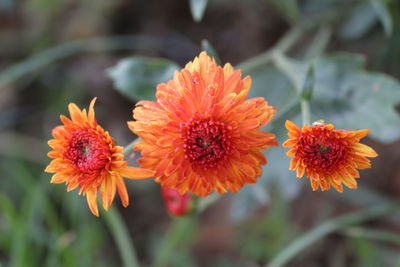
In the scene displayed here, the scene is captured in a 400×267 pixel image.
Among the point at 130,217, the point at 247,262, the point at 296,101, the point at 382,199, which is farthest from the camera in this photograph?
the point at 130,217

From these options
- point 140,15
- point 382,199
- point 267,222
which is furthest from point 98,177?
point 140,15

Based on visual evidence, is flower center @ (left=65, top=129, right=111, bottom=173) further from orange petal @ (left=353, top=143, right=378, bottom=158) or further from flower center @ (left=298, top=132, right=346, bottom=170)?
orange petal @ (left=353, top=143, right=378, bottom=158)

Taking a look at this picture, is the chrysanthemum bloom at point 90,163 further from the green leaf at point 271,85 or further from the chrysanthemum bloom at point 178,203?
the green leaf at point 271,85

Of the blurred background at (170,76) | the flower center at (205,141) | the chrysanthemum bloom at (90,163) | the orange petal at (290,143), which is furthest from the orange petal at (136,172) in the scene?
the blurred background at (170,76)

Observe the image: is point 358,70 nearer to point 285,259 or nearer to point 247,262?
point 285,259

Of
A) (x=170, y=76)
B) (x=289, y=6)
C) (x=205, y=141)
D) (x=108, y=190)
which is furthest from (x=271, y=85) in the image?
(x=108, y=190)

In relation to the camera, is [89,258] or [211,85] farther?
[89,258]
